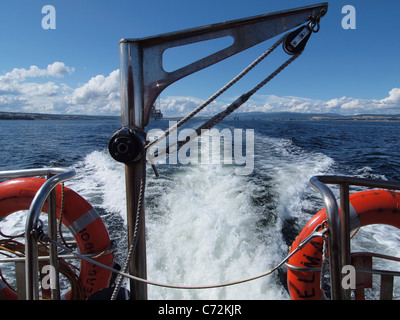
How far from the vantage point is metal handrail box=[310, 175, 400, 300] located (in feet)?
3.28

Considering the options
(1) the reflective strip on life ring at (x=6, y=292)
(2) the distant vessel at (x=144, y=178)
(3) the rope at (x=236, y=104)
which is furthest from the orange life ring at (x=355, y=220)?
(1) the reflective strip on life ring at (x=6, y=292)

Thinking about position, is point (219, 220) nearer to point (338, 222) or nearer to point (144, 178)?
point (144, 178)

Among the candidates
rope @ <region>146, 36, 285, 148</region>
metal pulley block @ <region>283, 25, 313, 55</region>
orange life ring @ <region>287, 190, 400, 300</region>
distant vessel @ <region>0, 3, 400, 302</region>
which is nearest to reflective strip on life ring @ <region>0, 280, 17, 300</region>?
distant vessel @ <region>0, 3, 400, 302</region>

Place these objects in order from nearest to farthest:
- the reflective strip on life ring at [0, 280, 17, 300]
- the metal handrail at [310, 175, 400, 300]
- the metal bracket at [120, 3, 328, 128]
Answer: the metal handrail at [310, 175, 400, 300] → the metal bracket at [120, 3, 328, 128] → the reflective strip on life ring at [0, 280, 17, 300]

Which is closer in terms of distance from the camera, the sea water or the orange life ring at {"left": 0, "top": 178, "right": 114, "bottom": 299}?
the orange life ring at {"left": 0, "top": 178, "right": 114, "bottom": 299}

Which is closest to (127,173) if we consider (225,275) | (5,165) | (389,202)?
(389,202)

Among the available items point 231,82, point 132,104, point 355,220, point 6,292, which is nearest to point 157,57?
point 132,104

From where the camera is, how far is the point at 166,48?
4.05 feet

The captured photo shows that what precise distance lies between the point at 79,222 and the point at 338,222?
1.74 meters

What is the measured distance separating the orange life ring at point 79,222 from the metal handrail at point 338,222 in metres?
1.57

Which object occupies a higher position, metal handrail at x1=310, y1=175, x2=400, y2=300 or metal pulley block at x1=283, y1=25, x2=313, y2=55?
metal pulley block at x1=283, y1=25, x2=313, y2=55

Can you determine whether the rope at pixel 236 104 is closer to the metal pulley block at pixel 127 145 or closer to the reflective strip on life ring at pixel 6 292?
the metal pulley block at pixel 127 145

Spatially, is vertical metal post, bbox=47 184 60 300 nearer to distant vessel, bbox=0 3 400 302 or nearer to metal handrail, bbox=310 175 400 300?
distant vessel, bbox=0 3 400 302

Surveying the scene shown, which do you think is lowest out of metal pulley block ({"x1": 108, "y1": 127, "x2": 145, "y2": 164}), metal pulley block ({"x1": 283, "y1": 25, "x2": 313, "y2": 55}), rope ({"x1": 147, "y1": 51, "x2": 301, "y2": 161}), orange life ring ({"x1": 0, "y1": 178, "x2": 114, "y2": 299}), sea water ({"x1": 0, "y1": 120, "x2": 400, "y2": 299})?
sea water ({"x1": 0, "y1": 120, "x2": 400, "y2": 299})
